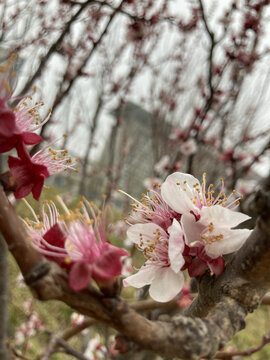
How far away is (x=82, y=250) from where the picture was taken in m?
0.51

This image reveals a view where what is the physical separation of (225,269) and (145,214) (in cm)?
23

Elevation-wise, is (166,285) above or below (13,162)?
below

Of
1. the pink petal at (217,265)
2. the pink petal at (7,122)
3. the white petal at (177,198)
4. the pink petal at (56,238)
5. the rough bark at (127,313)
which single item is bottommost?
the pink petal at (56,238)

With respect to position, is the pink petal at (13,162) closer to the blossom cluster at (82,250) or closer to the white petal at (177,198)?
the blossom cluster at (82,250)

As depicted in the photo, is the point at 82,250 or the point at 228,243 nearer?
the point at 82,250

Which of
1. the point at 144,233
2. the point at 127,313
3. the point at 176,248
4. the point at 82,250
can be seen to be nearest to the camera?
the point at 127,313

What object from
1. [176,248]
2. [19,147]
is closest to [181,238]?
[176,248]

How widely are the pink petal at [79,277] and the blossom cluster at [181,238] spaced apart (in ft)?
0.71

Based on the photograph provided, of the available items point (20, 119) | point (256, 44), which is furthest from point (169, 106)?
point (20, 119)

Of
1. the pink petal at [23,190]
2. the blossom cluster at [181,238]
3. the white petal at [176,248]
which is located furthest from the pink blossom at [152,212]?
the pink petal at [23,190]

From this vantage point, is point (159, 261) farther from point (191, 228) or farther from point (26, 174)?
point (26, 174)

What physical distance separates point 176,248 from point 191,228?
7cm

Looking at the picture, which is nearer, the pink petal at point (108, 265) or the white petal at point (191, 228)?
the pink petal at point (108, 265)

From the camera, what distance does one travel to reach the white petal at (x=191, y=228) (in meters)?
0.66
